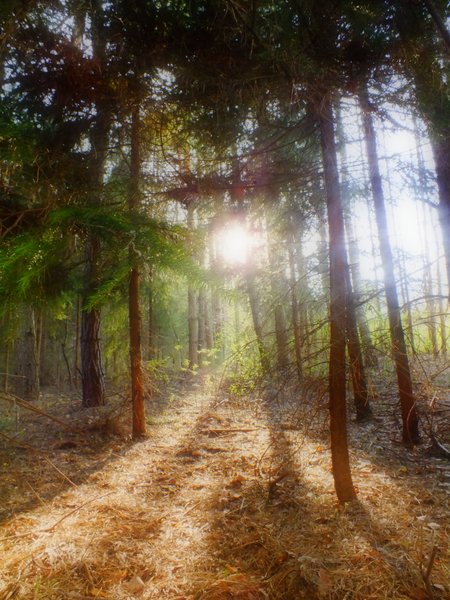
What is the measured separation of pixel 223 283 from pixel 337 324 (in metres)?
1.89

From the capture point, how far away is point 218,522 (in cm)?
366

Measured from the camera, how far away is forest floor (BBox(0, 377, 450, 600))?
8.68ft

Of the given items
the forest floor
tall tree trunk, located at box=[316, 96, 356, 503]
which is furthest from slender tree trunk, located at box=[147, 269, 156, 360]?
tall tree trunk, located at box=[316, 96, 356, 503]

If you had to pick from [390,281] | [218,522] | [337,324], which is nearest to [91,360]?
[218,522]

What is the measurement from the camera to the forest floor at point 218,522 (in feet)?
8.68

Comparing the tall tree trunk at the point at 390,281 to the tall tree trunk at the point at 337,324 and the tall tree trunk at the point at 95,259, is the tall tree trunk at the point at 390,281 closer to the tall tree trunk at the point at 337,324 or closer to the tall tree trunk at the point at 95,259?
the tall tree trunk at the point at 337,324

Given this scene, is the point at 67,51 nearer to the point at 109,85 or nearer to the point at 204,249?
the point at 109,85

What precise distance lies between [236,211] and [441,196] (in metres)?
4.76

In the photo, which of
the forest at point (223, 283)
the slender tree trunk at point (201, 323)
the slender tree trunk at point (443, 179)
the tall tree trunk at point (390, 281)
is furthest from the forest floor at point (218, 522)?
the slender tree trunk at point (201, 323)

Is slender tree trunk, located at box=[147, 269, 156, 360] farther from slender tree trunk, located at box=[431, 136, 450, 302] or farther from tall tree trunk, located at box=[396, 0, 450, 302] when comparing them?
slender tree trunk, located at box=[431, 136, 450, 302]

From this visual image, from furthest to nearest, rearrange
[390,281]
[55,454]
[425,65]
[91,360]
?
[91,360] < [390,281] < [55,454] < [425,65]

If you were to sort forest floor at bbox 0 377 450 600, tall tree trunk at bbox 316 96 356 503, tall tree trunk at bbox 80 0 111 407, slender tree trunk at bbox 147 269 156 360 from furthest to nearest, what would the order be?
slender tree trunk at bbox 147 269 156 360, tall tree trunk at bbox 80 0 111 407, tall tree trunk at bbox 316 96 356 503, forest floor at bbox 0 377 450 600

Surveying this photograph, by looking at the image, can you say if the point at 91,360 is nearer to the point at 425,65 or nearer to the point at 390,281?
the point at 390,281

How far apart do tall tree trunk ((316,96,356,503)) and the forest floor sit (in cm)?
22
